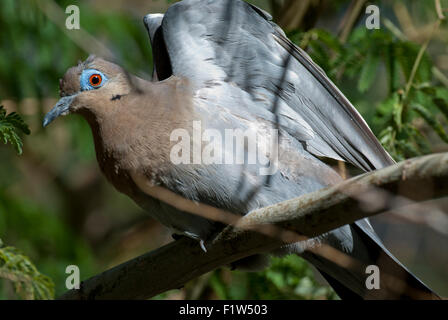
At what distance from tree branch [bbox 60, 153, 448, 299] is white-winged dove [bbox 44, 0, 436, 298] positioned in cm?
20

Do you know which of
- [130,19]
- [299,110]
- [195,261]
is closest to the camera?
[195,261]

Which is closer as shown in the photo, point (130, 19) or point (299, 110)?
point (299, 110)

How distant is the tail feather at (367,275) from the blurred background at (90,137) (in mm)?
368

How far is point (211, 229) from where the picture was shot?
3.75m

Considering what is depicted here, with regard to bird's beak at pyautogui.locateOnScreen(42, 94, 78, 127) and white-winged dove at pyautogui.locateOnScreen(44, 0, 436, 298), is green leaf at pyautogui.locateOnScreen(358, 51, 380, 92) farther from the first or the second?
bird's beak at pyautogui.locateOnScreen(42, 94, 78, 127)

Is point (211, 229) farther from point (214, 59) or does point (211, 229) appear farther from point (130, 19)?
point (130, 19)

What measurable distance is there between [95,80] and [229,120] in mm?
840

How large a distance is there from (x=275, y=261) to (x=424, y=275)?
3.78 meters

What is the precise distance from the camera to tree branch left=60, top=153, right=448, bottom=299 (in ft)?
7.66

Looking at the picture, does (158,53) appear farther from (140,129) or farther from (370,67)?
(370,67)

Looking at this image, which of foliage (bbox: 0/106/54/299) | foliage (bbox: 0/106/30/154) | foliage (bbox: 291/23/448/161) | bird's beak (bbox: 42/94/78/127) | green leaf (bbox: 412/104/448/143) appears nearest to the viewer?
foliage (bbox: 0/106/30/154)

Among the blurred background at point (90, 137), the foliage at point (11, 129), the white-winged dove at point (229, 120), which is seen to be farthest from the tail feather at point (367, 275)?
the foliage at point (11, 129)

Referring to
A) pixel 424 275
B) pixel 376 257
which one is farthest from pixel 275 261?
pixel 424 275

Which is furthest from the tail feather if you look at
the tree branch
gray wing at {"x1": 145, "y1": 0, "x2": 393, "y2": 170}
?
the tree branch
